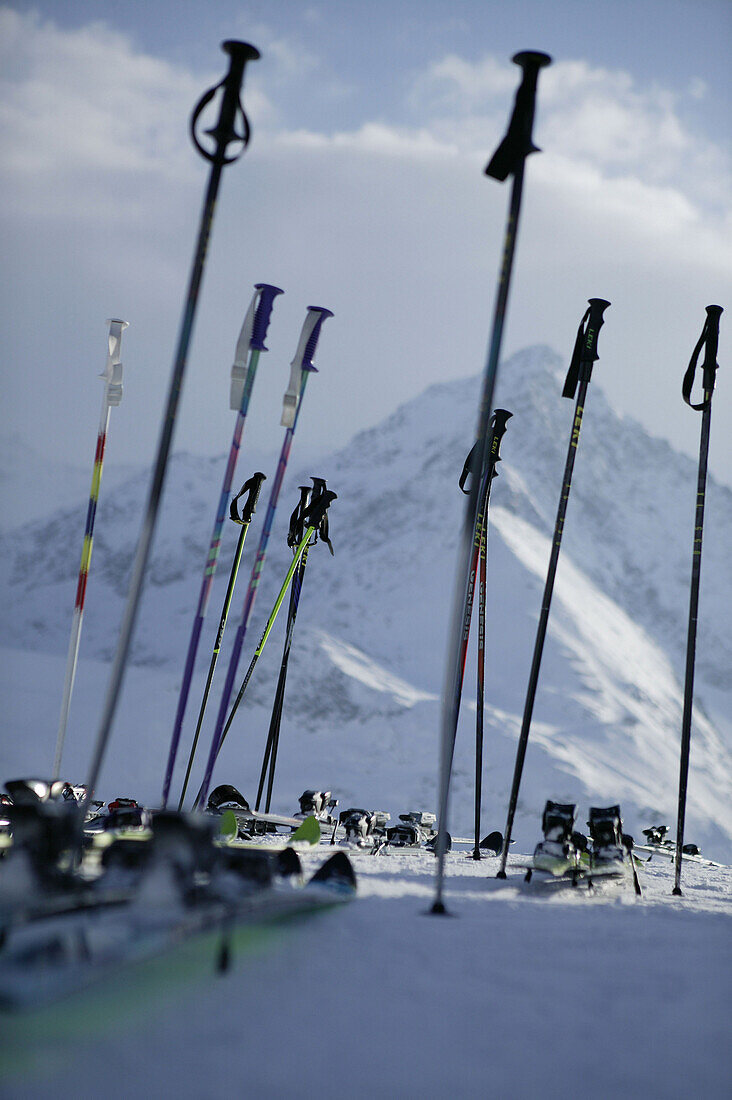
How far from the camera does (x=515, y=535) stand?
79688 millimetres

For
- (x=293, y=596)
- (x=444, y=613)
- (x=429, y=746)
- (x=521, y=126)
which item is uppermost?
(x=444, y=613)

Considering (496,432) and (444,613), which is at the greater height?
(444,613)

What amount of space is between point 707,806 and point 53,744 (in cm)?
3329

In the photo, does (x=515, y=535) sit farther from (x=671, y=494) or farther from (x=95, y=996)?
(x=95, y=996)

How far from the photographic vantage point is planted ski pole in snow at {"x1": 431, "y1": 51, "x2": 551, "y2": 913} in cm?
732

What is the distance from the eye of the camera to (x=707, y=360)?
1152 centimetres

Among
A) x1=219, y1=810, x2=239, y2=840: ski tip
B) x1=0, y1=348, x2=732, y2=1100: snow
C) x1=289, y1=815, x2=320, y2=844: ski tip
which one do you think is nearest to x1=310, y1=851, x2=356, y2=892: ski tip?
x1=0, y1=348, x2=732, y2=1100: snow

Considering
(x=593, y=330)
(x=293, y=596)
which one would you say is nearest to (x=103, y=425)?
(x=293, y=596)

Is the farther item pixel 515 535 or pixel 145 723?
pixel 515 535

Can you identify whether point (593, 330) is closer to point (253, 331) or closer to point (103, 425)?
point (253, 331)

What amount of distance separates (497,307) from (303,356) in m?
3.51

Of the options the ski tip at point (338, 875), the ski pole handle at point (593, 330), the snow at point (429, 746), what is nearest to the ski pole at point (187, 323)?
the ski tip at point (338, 875)

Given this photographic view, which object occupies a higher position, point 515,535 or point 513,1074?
point 515,535

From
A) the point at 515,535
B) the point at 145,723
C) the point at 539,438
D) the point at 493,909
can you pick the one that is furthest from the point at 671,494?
the point at 493,909
